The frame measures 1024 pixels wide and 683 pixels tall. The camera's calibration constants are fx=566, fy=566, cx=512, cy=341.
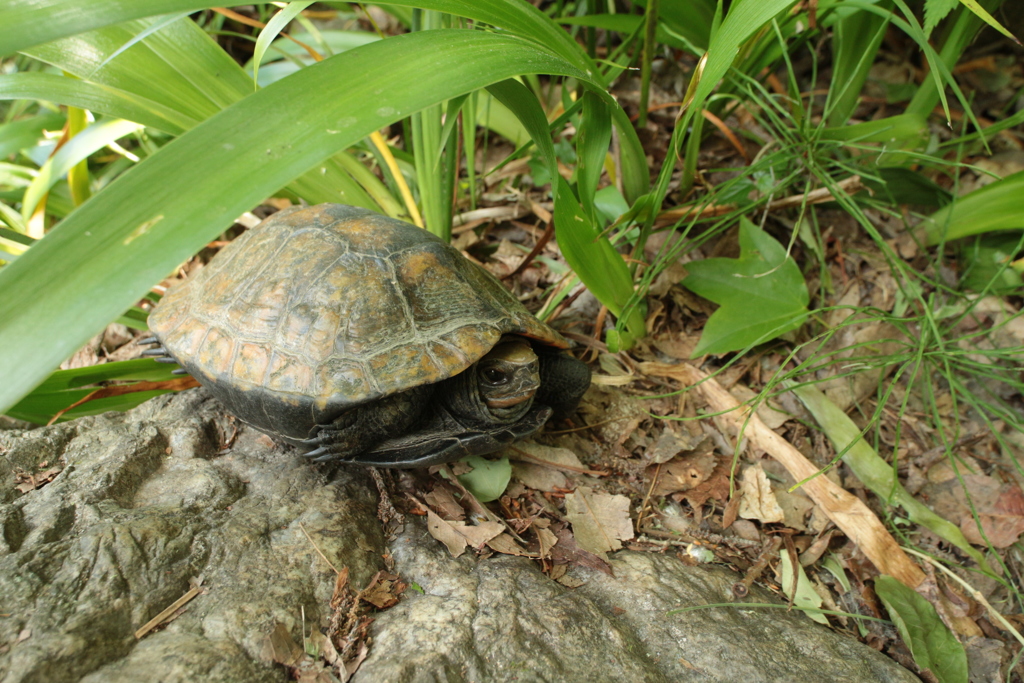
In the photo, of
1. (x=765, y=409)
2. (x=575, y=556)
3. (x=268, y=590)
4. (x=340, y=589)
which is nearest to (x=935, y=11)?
(x=765, y=409)

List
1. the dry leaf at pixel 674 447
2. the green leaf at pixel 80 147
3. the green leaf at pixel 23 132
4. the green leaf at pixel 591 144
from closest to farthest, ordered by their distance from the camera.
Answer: the green leaf at pixel 591 144
the dry leaf at pixel 674 447
the green leaf at pixel 80 147
the green leaf at pixel 23 132

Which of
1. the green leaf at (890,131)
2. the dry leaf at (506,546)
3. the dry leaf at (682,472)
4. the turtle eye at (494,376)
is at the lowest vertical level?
the dry leaf at (682,472)

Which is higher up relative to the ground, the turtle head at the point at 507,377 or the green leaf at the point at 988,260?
the turtle head at the point at 507,377

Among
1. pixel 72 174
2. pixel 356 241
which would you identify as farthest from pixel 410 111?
pixel 72 174

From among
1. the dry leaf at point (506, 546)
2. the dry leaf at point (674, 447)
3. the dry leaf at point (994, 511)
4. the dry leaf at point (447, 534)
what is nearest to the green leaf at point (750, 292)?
the dry leaf at point (674, 447)

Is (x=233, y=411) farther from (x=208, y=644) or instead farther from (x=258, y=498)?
(x=208, y=644)

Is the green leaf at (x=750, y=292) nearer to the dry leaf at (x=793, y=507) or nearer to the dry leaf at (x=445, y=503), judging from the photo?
the dry leaf at (x=793, y=507)

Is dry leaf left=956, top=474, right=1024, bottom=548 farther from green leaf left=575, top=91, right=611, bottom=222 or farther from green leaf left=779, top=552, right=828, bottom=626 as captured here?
green leaf left=575, top=91, right=611, bottom=222
